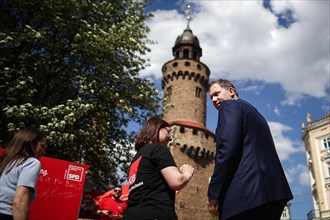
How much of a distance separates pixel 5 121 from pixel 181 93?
32017 millimetres

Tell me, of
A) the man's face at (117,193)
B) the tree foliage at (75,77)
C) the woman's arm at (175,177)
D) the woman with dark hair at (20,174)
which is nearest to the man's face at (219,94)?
the woman's arm at (175,177)

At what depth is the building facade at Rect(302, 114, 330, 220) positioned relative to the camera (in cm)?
2938

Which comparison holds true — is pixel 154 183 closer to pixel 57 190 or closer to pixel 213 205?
pixel 213 205

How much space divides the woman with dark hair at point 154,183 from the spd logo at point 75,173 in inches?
198

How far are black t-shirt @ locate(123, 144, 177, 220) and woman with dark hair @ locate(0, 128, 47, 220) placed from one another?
98cm

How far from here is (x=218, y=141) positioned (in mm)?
2945

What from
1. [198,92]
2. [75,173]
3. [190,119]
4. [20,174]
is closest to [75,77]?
[75,173]

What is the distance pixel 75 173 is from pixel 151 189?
5.43 metres

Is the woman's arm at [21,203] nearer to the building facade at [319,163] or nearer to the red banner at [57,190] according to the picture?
the red banner at [57,190]

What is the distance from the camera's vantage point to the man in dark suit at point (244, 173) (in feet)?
8.76

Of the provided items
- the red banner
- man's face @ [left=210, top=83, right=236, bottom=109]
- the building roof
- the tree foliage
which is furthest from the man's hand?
the building roof

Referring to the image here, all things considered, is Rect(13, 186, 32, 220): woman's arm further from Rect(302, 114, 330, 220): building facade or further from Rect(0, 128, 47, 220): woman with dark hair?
Rect(302, 114, 330, 220): building facade

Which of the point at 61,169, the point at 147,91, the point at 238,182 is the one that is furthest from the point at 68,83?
the point at 238,182

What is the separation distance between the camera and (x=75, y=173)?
7652mm
